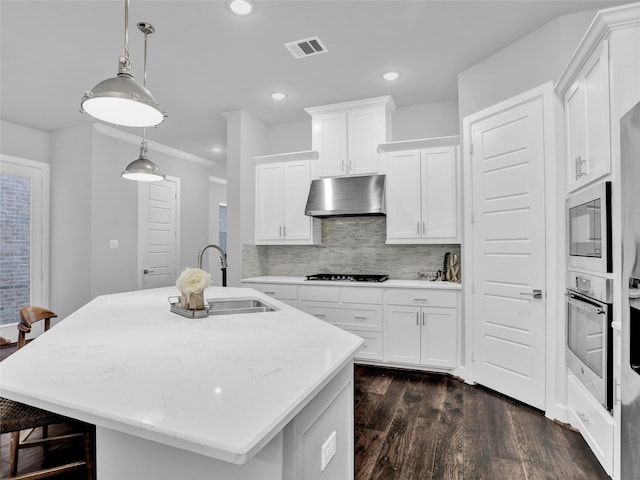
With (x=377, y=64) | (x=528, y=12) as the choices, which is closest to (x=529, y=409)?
(x=528, y=12)

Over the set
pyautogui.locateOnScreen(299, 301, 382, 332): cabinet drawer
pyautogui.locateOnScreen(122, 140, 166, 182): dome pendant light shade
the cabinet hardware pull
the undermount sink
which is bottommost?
pyautogui.locateOnScreen(299, 301, 382, 332): cabinet drawer

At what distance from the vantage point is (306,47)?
120 inches

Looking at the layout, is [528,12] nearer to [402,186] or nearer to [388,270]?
[402,186]

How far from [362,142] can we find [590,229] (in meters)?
2.52

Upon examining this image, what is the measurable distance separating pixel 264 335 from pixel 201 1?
227cm

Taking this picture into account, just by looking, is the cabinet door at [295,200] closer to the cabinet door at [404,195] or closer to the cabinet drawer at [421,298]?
the cabinet door at [404,195]

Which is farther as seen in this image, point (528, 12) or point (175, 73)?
point (175, 73)

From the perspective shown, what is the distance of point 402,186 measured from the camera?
3910 millimetres

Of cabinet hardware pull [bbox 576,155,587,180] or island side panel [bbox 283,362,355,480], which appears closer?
→ island side panel [bbox 283,362,355,480]

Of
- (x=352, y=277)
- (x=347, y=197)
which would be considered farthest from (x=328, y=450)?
(x=347, y=197)

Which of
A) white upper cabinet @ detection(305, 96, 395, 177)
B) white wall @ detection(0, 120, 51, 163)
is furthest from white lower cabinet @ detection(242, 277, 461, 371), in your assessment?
white wall @ detection(0, 120, 51, 163)

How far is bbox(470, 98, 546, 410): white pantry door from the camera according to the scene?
274cm

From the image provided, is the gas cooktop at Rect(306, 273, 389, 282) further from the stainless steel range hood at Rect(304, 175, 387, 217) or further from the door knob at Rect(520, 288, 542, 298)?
the door knob at Rect(520, 288, 542, 298)

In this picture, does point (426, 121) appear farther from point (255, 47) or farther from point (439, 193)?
point (255, 47)
